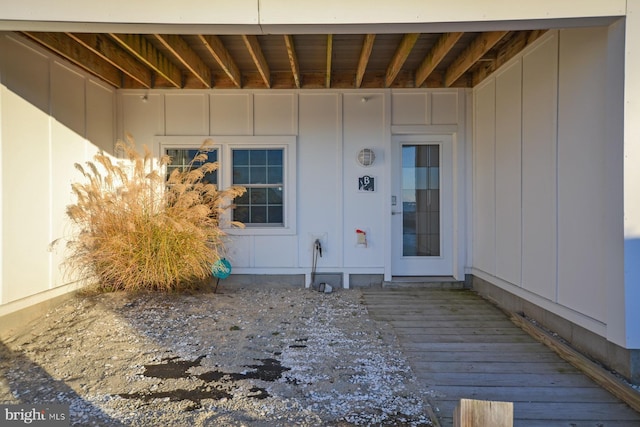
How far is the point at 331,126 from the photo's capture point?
4863mm

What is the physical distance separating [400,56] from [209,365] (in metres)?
3.56

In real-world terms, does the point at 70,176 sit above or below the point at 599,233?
above

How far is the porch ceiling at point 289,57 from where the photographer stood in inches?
143

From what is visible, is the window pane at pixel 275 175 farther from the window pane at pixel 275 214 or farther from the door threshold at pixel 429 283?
the door threshold at pixel 429 283

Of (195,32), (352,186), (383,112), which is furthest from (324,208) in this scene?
(195,32)

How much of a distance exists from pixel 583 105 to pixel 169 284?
166 inches

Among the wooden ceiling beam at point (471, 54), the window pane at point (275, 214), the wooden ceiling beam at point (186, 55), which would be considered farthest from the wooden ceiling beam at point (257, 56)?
the wooden ceiling beam at point (471, 54)

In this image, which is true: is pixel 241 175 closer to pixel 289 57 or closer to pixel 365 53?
pixel 289 57

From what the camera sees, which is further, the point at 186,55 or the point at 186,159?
the point at 186,159

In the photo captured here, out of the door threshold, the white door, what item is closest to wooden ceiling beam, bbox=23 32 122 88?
the white door

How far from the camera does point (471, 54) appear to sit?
3.96 metres

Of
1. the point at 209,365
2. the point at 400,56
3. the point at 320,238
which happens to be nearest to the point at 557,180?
the point at 400,56

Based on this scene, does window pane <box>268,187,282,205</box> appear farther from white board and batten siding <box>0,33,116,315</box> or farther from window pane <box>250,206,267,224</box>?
white board and batten siding <box>0,33,116,315</box>

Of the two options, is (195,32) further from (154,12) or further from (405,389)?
(405,389)
